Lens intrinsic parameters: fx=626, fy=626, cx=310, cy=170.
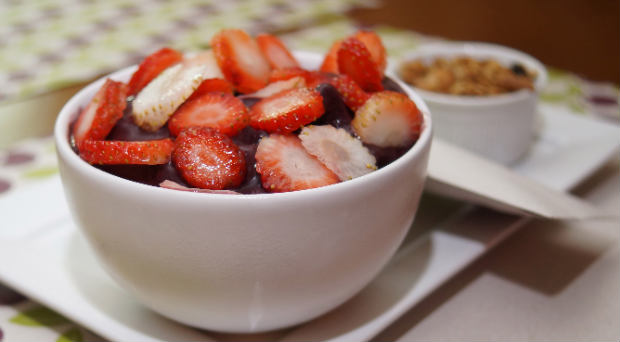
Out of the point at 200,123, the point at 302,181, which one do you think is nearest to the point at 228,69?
the point at 200,123

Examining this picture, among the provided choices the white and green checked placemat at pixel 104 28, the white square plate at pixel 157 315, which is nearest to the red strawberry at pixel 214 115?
the white square plate at pixel 157 315

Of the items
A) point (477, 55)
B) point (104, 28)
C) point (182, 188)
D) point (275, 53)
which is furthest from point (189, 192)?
point (104, 28)

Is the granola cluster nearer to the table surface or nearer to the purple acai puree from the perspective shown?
the table surface

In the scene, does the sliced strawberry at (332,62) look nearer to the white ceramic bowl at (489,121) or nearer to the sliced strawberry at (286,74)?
the sliced strawberry at (286,74)

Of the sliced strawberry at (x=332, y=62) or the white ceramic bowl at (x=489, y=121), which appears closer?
the sliced strawberry at (x=332, y=62)

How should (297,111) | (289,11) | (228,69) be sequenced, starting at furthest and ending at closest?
1. (289,11)
2. (228,69)
3. (297,111)

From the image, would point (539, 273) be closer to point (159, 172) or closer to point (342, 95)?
point (342, 95)

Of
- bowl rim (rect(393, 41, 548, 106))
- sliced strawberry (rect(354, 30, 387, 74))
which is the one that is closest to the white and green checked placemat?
bowl rim (rect(393, 41, 548, 106))
